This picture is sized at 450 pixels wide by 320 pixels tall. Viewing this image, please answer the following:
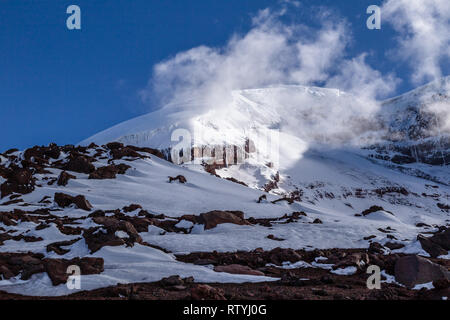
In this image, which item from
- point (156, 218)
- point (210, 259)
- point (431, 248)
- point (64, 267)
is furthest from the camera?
point (156, 218)

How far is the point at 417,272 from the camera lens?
37.1 ft

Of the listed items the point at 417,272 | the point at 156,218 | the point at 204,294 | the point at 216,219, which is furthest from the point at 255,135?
the point at 204,294

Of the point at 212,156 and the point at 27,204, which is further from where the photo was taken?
the point at 212,156

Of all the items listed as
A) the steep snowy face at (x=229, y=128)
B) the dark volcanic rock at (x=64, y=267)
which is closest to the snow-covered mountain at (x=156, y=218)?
the dark volcanic rock at (x=64, y=267)

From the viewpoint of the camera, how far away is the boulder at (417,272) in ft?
36.4

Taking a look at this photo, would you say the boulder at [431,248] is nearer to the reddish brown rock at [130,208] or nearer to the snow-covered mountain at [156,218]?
the snow-covered mountain at [156,218]

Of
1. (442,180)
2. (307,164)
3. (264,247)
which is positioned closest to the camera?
(264,247)

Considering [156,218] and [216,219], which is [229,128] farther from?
[216,219]

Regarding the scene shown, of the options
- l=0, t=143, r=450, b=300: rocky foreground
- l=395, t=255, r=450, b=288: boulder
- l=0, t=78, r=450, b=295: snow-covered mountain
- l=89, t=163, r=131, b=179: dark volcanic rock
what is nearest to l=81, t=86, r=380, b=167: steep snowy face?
l=0, t=78, r=450, b=295: snow-covered mountain

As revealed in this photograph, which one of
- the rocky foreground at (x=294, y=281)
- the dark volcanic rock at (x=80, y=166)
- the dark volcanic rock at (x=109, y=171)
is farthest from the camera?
the dark volcanic rock at (x=80, y=166)

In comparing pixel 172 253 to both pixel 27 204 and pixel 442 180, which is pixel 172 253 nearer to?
pixel 27 204
